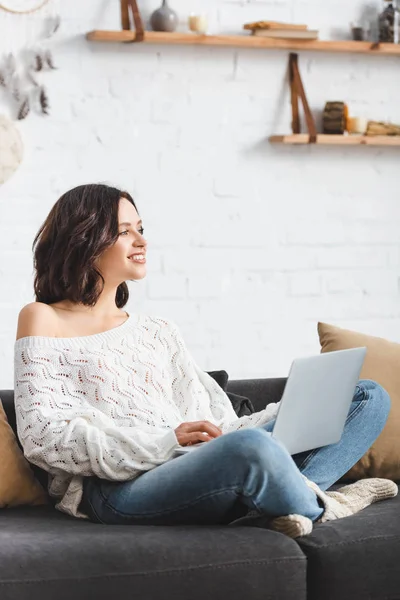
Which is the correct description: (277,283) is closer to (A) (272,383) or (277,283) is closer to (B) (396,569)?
(A) (272,383)

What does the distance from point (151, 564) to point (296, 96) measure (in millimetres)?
2268

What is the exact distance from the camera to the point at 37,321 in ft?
8.14

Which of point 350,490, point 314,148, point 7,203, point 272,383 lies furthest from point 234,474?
point 314,148

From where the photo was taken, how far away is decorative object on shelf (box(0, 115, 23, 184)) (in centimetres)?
346

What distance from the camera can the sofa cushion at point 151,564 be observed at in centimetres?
198

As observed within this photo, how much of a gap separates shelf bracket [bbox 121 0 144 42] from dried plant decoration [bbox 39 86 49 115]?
1.15ft

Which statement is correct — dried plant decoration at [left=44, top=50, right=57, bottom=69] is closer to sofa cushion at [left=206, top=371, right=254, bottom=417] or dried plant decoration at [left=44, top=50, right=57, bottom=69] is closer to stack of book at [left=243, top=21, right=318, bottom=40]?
stack of book at [left=243, top=21, right=318, bottom=40]

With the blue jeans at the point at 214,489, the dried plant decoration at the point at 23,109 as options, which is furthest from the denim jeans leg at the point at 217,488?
the dried plant decoration at the point at 23,109

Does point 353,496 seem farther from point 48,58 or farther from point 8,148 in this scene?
point 48,58

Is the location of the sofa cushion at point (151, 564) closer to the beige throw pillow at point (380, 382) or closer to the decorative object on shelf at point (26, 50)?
the beige throw pillow at point (380, 382)

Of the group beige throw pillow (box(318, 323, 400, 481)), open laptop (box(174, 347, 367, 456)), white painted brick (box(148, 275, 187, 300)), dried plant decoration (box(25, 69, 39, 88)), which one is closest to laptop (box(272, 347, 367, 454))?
open laptop (box(174, 347, 367, 456))

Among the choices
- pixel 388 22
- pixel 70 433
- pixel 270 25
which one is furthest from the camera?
pixel 388 22

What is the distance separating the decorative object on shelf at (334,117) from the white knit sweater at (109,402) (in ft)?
4.62

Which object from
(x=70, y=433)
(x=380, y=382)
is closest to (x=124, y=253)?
(x=70, y=433)
